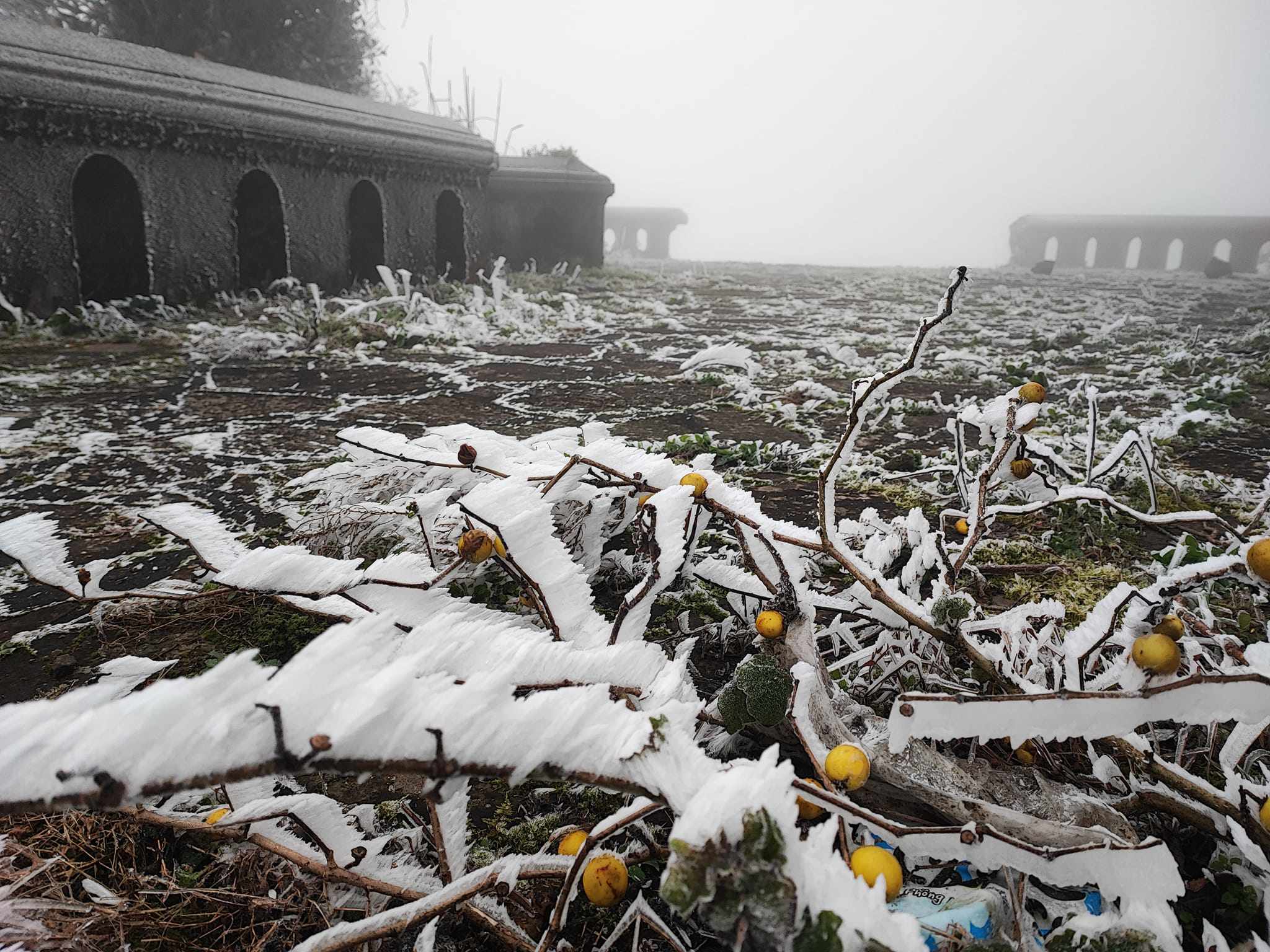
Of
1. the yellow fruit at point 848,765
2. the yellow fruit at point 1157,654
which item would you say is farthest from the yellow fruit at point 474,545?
the yellow fruit at point 1157,654

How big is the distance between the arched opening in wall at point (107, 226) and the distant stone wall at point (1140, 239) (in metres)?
25.5

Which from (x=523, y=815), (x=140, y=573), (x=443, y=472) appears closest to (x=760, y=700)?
(x=523, y=815)

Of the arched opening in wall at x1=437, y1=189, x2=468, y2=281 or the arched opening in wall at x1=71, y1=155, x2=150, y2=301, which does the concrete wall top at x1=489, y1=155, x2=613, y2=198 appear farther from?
the arched opening in wall at x1=71, y1=155, x2=150, y2=301

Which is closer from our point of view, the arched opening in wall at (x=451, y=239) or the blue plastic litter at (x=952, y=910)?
the blue plastic litter at (x=952, y=910)

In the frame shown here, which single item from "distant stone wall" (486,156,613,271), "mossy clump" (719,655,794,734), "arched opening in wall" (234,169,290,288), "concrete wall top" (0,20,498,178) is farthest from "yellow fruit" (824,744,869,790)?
"distant stone wall" (486,156,613,271)

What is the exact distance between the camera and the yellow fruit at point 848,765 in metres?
0.71

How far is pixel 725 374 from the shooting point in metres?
4.12

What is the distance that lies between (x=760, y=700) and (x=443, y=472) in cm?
Answer: 97

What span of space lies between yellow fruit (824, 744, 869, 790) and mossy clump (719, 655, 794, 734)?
145mm

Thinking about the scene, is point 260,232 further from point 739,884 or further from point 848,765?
point 739,884

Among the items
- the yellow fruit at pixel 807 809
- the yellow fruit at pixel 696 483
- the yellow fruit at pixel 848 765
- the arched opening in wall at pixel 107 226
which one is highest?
the arched opening in wall at pixel 107 226

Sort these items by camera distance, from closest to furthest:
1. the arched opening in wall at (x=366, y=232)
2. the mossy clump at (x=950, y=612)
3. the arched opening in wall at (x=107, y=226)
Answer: the mossy clump at (x=950, y=612) → the arched opening in wall at (x=107, y=226) → the arched opening in wall at (x=366, y=232)

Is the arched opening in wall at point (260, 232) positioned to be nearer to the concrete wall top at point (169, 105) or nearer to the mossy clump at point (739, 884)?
the concrete wall top at point (169, 105)

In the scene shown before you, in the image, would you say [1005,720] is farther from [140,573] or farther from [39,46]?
[39,46]
